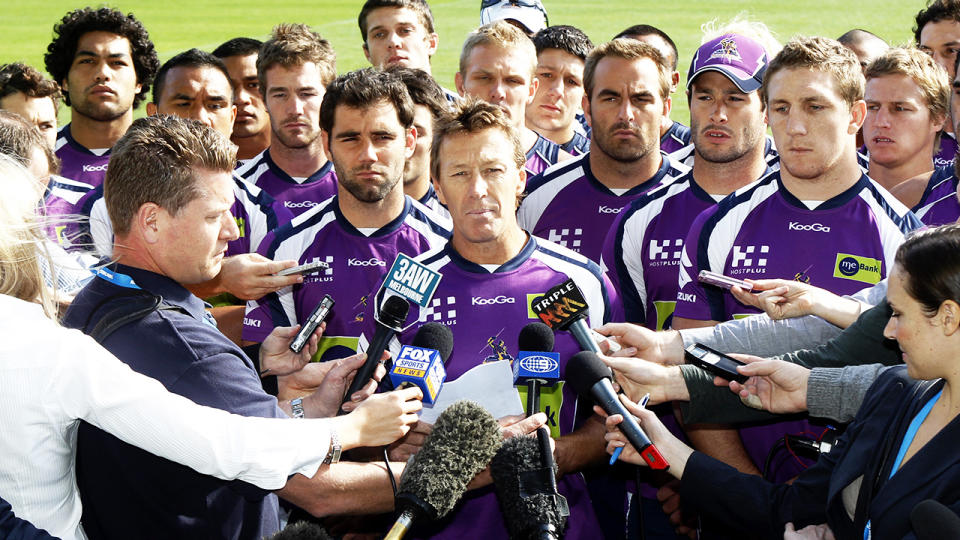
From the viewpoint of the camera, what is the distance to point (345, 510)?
12.3ft

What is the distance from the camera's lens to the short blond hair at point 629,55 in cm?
647

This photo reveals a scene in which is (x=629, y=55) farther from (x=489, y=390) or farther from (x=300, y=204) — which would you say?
(x=489, y=390)

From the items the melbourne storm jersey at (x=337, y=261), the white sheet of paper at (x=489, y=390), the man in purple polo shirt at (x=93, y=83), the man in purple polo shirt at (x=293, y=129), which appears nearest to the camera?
the white sheet of paper at (x=489, y=390)

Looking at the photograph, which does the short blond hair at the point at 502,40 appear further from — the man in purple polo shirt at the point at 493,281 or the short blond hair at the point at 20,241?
the short blond hair at the point at 20,241

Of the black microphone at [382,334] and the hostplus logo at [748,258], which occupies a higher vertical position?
the hostplus logo at [748,258]

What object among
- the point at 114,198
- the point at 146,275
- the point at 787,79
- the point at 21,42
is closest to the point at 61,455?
the point at 146,275

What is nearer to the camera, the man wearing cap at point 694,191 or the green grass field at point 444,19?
the man wearing cap at point 694,191

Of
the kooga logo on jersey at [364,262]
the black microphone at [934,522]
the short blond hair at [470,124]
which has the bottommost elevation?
the kooga logo on jersey at [364,262]

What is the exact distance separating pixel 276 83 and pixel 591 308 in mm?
3546

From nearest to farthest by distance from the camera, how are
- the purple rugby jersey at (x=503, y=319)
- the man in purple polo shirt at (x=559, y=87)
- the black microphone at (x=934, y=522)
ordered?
the black microphone at (x=934, y=522), the purple rugby jersey at (x=503, y=319), the man in purple polo shirt at (x=559, y=87)

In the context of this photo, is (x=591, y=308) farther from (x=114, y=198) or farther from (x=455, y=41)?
(x=455, y=41)

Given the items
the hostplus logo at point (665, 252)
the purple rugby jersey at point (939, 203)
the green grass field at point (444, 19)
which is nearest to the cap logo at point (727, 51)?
the hostplus logo at point (665, 252)

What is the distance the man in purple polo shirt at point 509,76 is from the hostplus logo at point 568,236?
36.6 inches

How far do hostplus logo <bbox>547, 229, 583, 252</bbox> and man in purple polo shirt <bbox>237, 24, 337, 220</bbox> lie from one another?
162 centimetres
